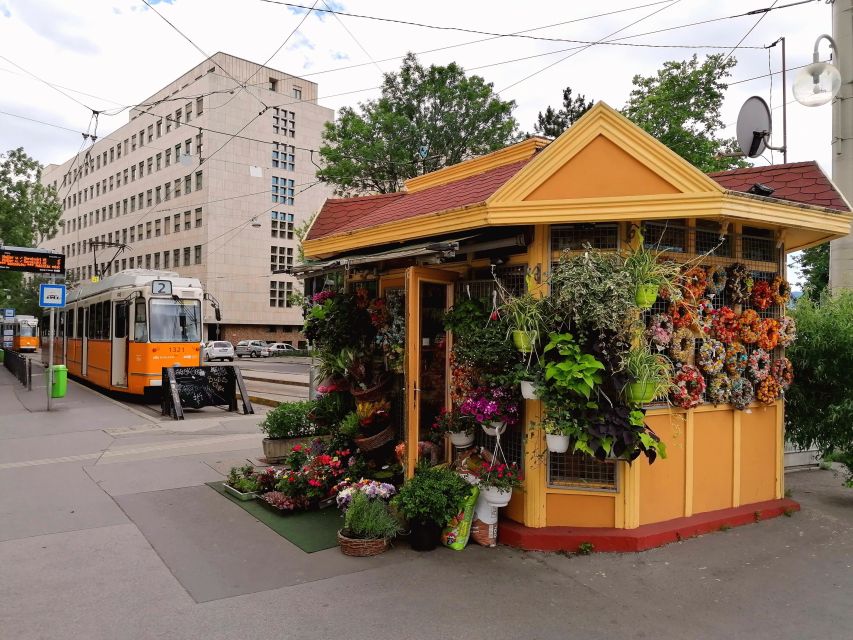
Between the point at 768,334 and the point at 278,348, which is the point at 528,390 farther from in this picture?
the point at 278,348

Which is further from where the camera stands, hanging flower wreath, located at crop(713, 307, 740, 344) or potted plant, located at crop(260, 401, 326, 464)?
potted plant, located at crop(260, 401, 326, 464)

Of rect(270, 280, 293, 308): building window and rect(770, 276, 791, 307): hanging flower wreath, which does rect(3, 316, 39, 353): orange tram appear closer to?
rect(270, 280, 293, 308): building window

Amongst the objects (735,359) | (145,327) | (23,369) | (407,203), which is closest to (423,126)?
(145,327)

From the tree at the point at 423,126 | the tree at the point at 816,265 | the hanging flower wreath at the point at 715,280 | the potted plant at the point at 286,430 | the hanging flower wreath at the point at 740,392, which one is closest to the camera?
the hanging flower wreath at the point at 715,280

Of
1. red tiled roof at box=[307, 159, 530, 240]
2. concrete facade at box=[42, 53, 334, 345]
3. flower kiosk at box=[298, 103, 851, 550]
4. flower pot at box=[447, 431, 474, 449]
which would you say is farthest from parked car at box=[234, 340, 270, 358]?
flower pot at box=[447, 431, 474, 449]

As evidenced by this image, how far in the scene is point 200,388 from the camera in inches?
556

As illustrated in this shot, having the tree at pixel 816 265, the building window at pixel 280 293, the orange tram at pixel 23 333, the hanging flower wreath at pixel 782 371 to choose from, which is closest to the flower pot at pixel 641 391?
the hanging flower wreath at pixel 782 371

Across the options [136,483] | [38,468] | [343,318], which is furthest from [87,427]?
[343,318]

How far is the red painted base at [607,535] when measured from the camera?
528cm

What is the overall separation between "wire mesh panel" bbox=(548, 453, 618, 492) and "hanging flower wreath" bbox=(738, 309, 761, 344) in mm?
1975

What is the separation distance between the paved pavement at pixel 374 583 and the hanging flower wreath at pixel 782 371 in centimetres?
140

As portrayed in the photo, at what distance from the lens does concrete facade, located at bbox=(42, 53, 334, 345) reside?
47.4 meters

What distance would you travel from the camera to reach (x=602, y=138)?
17.5 ft

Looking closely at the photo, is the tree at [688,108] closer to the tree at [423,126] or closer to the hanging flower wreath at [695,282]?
the tree at [423,126]
